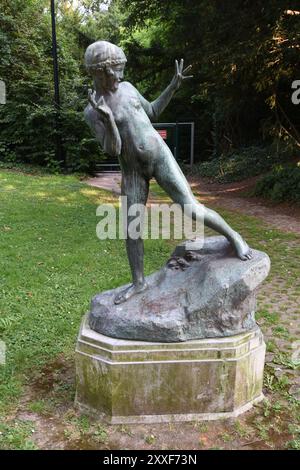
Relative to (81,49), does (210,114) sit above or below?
below

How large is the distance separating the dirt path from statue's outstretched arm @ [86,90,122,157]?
7573mm

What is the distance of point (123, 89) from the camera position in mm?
3527

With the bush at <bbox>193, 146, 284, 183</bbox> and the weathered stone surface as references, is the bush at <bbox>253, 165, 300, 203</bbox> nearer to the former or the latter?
the bush at <bbox>193, 146, 284, 183</bbox>

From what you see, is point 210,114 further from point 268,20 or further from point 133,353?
point 133,353

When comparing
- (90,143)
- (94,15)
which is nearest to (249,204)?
(90,143)

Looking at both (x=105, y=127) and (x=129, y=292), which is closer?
(x=105, y=127)

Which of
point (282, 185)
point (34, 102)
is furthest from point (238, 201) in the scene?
point (34, 102)

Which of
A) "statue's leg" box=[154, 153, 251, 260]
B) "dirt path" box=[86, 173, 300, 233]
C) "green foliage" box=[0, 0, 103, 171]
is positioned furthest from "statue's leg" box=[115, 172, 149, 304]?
"green foliage" box=[0, 0, 103, 171]

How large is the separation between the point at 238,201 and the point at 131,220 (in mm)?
11186

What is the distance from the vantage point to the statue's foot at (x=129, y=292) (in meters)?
3.80

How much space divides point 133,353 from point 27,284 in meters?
3.36

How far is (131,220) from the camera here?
375 centimetres

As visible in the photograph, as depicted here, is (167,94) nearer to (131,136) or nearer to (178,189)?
(131,136)

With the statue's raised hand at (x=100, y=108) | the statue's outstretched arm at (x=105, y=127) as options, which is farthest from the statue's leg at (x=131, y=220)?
the statue's raised hand at (x=100, y=108)
